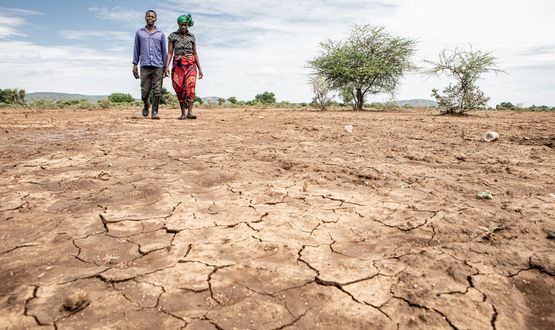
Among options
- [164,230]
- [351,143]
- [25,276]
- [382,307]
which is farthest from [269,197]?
[351,143]

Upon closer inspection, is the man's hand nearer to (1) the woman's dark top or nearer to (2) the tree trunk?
(1) the woman's dark top

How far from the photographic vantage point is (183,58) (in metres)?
6.77

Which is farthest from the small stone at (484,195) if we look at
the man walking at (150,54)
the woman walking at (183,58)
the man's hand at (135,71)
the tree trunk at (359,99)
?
the tree trunk at (359,99)

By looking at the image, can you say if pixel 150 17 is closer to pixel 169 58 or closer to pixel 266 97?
pixel 169 58

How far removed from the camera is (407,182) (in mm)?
3221

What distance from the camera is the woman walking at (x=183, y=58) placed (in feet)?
21.8

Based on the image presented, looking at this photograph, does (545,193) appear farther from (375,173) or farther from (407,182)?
(375,173)

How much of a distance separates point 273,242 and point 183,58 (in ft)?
18.3

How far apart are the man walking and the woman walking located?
0.14 meters

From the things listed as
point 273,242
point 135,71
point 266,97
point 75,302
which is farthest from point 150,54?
point 266,97

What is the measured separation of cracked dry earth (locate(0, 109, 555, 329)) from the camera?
1.49 m

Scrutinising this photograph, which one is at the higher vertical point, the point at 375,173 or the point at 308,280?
the point at 375,173

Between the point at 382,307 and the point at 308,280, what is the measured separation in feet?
1.18

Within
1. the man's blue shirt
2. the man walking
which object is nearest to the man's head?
the man walking
